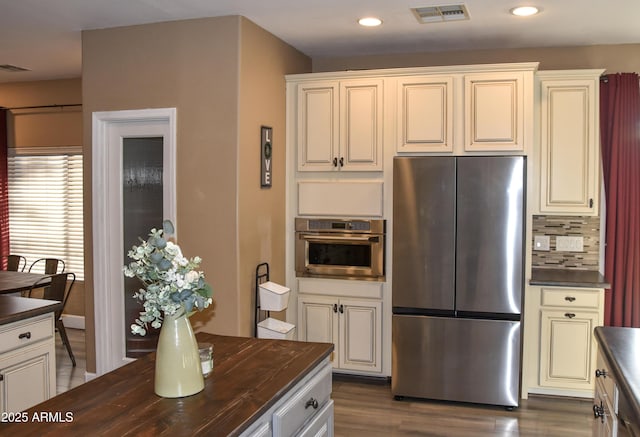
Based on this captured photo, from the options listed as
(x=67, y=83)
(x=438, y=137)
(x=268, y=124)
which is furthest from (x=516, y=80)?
(x=67, y=83)

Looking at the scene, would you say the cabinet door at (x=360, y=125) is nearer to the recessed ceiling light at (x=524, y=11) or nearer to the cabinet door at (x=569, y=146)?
the recessed ceiling light at (x=524, y=11)

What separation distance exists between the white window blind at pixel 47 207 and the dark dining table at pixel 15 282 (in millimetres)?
1578

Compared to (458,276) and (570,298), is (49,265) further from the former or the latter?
(570,298)

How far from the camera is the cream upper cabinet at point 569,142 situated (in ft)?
14.3

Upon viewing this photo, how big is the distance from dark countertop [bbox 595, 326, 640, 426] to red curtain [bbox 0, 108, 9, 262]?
6126mm

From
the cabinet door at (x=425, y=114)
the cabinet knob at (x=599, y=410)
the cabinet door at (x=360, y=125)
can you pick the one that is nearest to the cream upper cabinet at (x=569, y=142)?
the cabinet door at (x=425, y=114)

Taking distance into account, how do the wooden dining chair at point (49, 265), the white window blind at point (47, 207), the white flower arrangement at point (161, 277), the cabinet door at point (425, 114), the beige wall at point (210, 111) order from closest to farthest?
the white flower arrangement at point (161, 277)
the beige wall at point (210, 111)
the cabinet door at point (425, 114)
the wooden dining chair at point (49, 265)
the white window blind at point (47, 207)

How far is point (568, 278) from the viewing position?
4.36 meters

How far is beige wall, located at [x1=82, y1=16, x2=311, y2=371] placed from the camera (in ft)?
13.1

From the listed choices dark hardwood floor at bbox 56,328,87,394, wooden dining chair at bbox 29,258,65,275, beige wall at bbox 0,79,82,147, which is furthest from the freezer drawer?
beige wall at bbox 0,79,82,147

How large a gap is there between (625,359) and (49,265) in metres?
5.20

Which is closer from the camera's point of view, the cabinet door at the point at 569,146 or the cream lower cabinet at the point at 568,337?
the cream lower cabinet at the point at 568,337

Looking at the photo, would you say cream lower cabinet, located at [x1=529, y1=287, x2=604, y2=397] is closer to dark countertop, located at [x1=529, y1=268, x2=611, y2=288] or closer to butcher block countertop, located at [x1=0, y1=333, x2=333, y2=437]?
dark countertop, located at [x1=529, y1=268, x2=611, y2=288]

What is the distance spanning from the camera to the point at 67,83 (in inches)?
248
